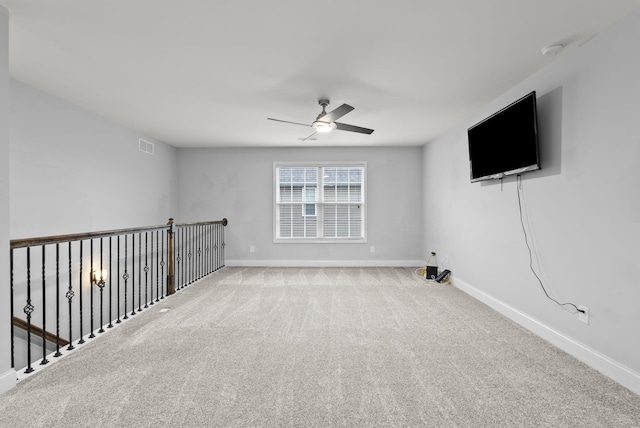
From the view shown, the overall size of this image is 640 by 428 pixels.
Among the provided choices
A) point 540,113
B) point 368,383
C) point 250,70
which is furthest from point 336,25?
point 368,383

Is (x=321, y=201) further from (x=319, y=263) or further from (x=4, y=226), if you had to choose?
(x=4, y=226)

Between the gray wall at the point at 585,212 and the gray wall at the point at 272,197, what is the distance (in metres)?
2.65

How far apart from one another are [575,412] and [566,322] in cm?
100

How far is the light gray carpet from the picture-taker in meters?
1.68

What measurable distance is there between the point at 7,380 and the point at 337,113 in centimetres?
320

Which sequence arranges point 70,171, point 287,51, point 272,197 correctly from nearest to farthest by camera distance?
point 287,51 → point 70,171 → point 272,197

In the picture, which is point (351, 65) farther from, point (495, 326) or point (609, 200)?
point (495, 326)

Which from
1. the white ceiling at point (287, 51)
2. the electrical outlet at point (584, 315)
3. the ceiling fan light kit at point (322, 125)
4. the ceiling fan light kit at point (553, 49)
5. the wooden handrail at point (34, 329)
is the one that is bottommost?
the wooden handrail at point (34, 329)

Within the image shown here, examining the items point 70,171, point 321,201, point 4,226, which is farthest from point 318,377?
point 321,201

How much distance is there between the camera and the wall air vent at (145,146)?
5.04 metres

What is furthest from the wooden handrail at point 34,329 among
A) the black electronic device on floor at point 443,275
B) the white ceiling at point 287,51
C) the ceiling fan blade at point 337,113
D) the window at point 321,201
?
the black electronic device on floor at point 443,275

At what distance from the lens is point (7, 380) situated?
1890mm

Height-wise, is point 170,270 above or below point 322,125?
below

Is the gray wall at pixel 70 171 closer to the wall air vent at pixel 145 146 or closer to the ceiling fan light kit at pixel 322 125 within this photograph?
the wall air vent at pixel 145 146
